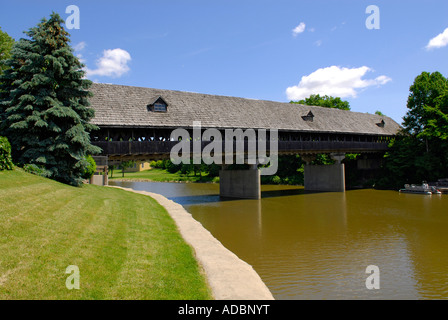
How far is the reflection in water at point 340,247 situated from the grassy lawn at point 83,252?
277 cm

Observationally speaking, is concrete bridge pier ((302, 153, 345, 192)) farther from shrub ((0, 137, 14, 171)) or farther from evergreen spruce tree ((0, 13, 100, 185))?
shrub ((0, 137, 14, 171))

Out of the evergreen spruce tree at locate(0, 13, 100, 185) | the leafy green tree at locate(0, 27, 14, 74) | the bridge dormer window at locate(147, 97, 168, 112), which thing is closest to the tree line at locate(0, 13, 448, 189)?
the evergreen spruce tree at locate(0, 13, 100, 185)

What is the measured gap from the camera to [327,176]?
116 feet

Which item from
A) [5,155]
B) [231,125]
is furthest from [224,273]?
[231,125]

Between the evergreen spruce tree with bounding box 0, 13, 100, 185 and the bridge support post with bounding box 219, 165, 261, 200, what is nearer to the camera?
the evergreen spruce tree with bounding box 0, 13, 100, 185

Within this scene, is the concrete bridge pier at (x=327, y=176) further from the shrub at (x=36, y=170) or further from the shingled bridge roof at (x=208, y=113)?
the shrub at (x=36, y=170)

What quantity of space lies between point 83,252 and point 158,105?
1881 cm

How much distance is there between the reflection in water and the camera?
25.9 feet

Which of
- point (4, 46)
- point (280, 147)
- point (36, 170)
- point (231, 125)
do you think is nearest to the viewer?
point (36, 170)

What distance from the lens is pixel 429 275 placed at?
863 cm

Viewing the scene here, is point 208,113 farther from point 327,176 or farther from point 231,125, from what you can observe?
point 327,176
